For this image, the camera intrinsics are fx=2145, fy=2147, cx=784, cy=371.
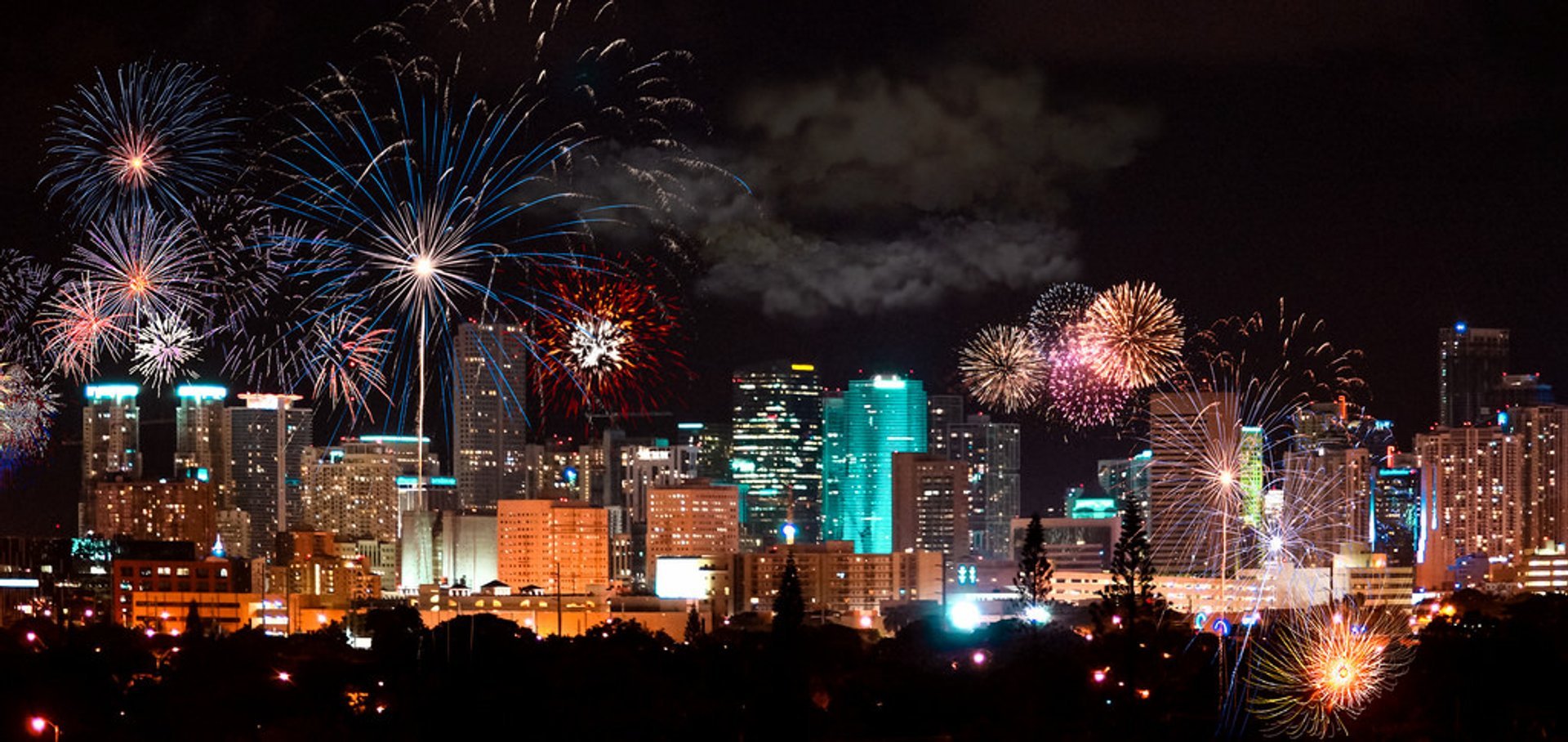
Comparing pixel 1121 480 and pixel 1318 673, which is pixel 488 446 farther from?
pixel 1318 673

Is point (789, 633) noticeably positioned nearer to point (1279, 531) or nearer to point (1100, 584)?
point (1279, 531)

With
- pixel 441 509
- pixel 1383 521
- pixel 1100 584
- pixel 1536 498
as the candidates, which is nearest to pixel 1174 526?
pixel 1100 584

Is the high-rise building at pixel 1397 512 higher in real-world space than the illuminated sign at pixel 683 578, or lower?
higher

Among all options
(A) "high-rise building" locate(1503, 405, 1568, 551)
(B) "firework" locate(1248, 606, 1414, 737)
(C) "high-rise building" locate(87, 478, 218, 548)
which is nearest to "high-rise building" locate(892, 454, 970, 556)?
(A) "high-rise building" locate(1503, 405, 1568, 551)

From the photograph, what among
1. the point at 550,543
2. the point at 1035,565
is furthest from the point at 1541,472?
the point at 1035,565

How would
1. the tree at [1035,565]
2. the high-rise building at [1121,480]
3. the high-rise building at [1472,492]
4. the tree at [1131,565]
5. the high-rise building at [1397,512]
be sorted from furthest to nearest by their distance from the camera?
the high-rise building at [1472,492] < the high-rise building at [1397,512] < the high-rise building at [1121,480] < the tree at [1035,565] < the tree at [1131,565]

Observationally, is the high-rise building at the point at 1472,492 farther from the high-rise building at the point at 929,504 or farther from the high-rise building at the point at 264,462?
the high-rise building at the point at 264,462

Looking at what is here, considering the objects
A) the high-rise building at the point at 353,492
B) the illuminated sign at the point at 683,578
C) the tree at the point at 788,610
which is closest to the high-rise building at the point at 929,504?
the illuminated sign at the point at 683,578

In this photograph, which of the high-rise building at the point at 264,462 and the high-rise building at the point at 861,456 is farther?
the high-rise building at the point at 861,456
